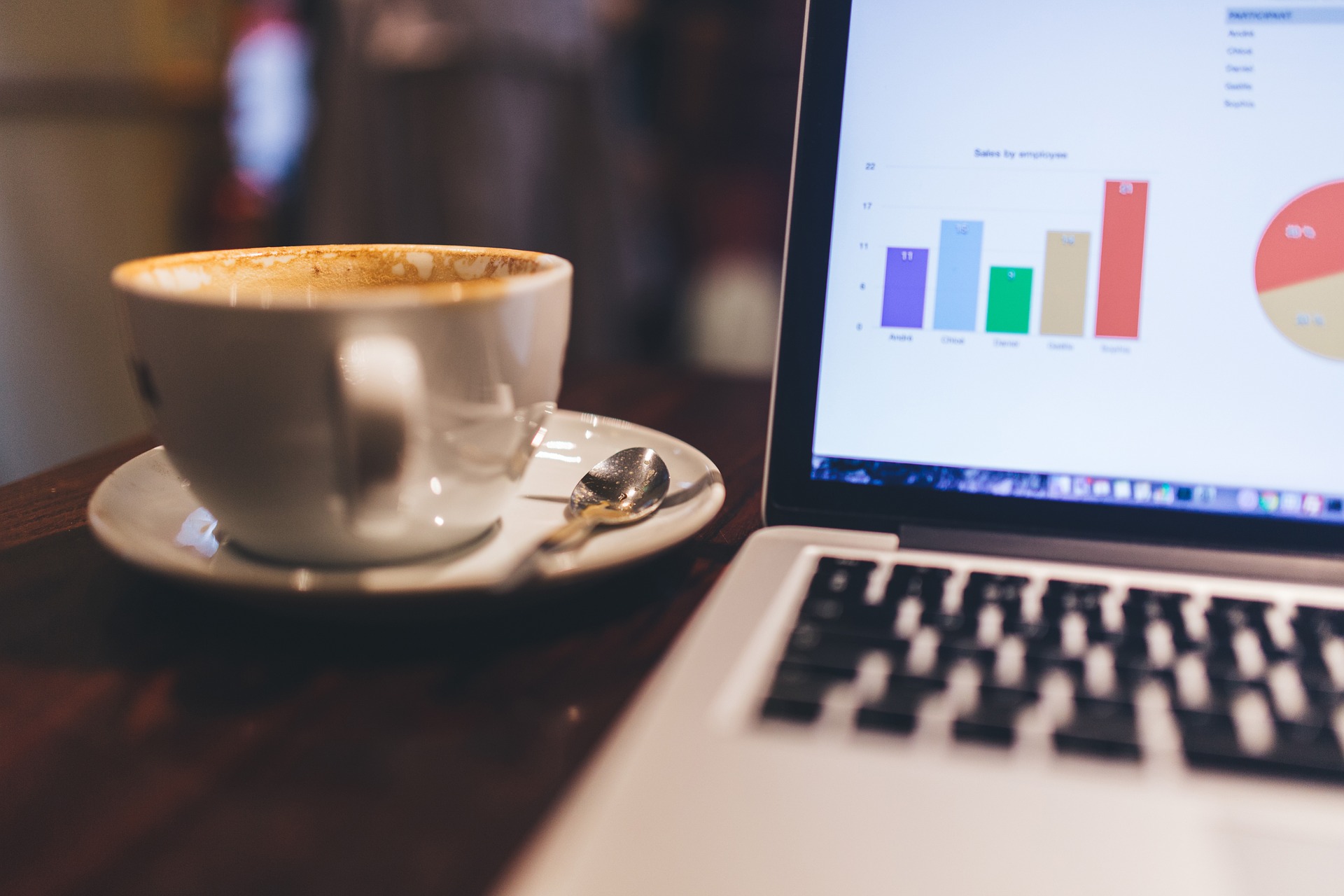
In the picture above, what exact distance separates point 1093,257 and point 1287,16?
0.11m

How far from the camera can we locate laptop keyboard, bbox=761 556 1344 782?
24 centimetres

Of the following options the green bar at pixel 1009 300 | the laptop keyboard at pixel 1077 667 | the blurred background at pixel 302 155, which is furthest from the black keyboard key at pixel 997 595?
the blurred background at pixel 302 155

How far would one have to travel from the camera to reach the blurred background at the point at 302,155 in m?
1.42

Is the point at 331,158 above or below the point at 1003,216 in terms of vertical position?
above

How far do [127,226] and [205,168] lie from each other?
9.3 inches

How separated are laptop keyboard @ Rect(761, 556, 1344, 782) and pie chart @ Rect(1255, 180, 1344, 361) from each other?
4.3 inches

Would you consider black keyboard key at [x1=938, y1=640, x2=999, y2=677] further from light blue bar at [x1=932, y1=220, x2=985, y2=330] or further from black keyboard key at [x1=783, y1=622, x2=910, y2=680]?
light blue bar at [x1=932, y1=220, x2=985, y2=330]

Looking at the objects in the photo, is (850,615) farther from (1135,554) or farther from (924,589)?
(1135,554)

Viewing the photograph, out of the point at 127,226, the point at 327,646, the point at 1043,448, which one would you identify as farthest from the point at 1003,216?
the point at 127,226

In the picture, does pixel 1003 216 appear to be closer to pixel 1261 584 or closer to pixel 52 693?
pixel 1261 584

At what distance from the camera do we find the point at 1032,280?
373mm

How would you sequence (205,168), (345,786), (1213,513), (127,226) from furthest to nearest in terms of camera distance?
(205,168), (127,226), (1213,513), (345,786)

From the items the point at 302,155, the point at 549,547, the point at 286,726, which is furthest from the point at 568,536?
the point at 302,155

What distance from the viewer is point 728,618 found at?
306mm
